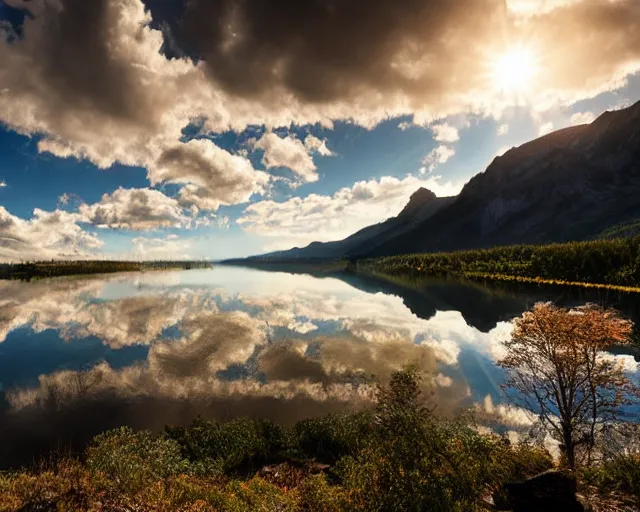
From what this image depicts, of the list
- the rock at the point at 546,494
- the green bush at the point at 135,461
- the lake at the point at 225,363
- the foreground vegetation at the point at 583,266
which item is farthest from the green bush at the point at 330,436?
the foreground vegetation at the point at 583,266

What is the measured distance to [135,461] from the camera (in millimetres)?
16078

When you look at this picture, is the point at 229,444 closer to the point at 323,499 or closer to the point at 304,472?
the point at 304,472

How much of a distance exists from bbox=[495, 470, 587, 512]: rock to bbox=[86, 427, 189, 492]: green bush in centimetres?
1472

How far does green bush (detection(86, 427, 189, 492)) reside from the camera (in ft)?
48.6

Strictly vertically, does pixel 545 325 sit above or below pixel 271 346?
above

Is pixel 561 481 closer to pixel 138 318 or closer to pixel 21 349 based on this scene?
pixel 21 349

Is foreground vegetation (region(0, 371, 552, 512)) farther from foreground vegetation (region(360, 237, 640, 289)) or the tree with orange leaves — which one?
foreground vegetation (region(360, 237, 640, 289))

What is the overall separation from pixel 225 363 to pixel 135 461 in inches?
931

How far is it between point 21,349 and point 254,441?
4617 centimetres

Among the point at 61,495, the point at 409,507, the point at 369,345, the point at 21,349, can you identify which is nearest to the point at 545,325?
the point at 409,507

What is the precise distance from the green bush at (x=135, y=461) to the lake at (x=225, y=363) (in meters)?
7.11

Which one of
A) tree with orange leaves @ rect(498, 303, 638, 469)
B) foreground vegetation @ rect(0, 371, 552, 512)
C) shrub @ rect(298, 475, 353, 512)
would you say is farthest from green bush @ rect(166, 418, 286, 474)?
tree with orange leaves @ rect(498, 303, 638, 469)

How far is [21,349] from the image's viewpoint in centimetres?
4800

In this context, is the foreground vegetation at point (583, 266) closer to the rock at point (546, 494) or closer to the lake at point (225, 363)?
the lake at point (225, 363)
